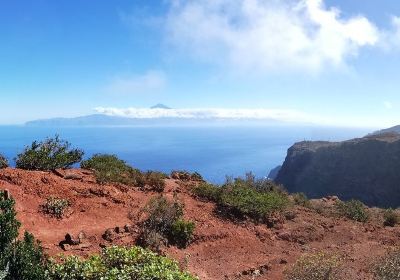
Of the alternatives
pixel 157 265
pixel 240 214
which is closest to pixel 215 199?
pixel 240 214

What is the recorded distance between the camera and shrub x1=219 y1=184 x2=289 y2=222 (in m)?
18.3

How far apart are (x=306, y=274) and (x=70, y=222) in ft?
25.9

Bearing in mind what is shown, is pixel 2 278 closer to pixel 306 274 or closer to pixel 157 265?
pixel 157 265

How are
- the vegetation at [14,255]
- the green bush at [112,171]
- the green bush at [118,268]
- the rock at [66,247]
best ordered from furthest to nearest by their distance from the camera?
1. the green bush at [112,171]
2. the rock at [66,247]
3. the green bush at [118,268]
4. the vegetation at [14,255]

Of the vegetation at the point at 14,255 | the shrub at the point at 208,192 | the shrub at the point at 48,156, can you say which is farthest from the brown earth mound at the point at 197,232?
the vegetation at the point at 14,255

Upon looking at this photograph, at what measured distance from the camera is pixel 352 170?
99.7 meters

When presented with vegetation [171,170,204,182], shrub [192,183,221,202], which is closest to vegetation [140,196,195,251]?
shrub [192,183,221,202]

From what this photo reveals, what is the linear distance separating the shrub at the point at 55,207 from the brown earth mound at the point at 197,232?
226 mm

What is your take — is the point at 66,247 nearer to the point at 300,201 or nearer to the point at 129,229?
the point at 129,229

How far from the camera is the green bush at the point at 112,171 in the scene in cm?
1870

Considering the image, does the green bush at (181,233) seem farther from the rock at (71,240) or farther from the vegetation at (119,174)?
the vegetation at (119,174)

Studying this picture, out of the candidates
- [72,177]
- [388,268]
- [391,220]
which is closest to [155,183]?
[72,177]

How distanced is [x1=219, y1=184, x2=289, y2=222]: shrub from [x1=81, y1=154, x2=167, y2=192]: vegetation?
305 centimetres

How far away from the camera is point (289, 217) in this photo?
774 inches
